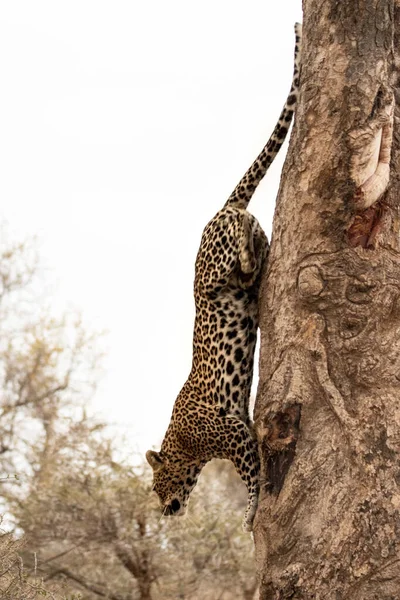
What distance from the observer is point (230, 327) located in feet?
22.2

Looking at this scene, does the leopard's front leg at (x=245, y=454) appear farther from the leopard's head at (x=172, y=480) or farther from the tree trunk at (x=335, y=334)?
the leopard's head at (x=172, y=480)

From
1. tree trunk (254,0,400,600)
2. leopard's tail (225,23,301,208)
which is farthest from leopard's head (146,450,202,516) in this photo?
leopard's tail (225,23,301,208)

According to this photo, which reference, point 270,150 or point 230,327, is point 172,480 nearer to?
point 230,327

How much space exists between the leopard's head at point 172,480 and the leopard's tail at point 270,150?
1.97 metres

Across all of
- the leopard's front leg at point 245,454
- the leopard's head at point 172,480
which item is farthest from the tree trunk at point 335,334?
the leopard's head at point 172,480

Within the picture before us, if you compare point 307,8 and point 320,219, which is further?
point 307,8

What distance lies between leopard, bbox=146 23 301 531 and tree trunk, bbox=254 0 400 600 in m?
0.32

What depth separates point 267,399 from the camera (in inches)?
240

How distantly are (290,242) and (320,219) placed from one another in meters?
0.26

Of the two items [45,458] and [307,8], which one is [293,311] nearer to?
[307,8]

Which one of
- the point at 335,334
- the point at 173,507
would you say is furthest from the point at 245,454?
the point at 173,507

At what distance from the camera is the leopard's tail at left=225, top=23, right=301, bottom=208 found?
664cm

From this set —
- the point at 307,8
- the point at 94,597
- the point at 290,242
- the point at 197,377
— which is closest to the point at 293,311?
the point at 290,242

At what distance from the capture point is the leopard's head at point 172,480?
7430mm
